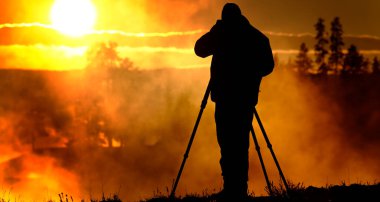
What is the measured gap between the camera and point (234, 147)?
10.1 metres

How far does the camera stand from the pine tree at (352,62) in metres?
132

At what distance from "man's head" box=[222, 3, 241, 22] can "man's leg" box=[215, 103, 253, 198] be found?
4.13ft

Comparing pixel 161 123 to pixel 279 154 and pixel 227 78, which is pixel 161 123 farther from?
pixel 227 78

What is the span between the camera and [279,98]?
354 feet

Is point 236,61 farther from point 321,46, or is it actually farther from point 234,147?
point 321,46

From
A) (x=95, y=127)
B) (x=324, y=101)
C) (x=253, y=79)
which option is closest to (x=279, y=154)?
(x=324, y=101)

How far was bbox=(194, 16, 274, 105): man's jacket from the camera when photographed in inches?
400

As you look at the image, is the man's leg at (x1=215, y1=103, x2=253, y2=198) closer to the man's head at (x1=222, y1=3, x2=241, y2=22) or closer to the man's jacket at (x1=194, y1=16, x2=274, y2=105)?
the man's jacket at (x1=194, y1=16, x2=274, y2=105)

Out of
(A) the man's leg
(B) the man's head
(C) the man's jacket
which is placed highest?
(B) the man's head

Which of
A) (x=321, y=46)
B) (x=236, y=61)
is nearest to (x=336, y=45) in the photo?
(x=321, y=46)

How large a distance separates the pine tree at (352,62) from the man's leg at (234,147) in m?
125

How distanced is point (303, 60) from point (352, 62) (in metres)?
11.8

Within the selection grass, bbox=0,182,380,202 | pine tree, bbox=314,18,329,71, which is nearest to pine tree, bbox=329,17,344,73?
pine tree, bbox=314,18,329,71

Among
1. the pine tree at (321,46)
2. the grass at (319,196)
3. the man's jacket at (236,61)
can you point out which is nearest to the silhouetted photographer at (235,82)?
the man's jacket at (236,61)
